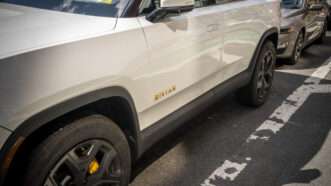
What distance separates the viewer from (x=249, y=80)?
3631 millimetres

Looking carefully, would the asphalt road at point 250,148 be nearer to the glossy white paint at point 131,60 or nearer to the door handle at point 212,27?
the glossy white paint at point 131,60

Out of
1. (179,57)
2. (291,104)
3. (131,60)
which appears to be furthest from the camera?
(291,104)

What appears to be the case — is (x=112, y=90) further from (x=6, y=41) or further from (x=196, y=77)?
(x=196, y=77)

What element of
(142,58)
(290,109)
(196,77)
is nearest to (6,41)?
(142,58)

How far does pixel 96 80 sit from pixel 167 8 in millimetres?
701

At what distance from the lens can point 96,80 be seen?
65.6 inches

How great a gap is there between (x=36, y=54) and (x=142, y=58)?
Result: 2.24 ft

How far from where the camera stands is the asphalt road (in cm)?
263

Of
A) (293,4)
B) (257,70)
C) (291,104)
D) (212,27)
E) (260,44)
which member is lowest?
(291,104)

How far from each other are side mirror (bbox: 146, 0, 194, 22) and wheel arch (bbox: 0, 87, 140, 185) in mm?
541

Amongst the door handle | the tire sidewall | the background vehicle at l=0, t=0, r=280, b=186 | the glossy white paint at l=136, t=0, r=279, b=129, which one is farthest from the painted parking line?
the door handle

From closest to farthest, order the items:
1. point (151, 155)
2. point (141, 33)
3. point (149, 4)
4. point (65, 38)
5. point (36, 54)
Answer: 1. point (36, 54)
2. point (65, 38)
3. point (141, 33)
4. point (149, 4)
5. point (151, 155)

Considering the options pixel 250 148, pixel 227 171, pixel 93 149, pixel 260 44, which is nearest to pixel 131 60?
pixel 93 149

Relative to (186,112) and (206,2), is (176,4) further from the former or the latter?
(186,112)
